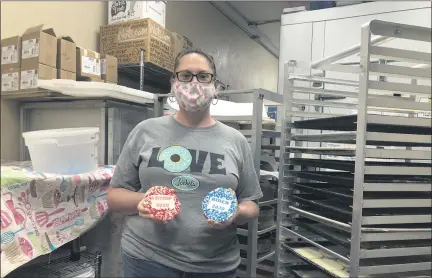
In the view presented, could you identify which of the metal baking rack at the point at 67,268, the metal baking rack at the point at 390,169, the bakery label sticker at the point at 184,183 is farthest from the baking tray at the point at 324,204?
the metal baking rack at the point at 67,268

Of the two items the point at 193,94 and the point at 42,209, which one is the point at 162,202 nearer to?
the point at 193,94

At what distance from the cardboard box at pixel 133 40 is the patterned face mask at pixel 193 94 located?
47.8 inches

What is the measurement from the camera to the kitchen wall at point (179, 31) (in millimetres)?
711

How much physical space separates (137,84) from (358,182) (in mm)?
Result: 1818

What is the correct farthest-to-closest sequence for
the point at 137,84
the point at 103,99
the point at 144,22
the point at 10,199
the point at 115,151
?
1. the point at 137,84
2. the point at 144,22
3. the point at 115,151
4. the point at 103,99
5. the point at 10,199

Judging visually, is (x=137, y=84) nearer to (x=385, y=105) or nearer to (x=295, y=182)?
(x=295, y=182)

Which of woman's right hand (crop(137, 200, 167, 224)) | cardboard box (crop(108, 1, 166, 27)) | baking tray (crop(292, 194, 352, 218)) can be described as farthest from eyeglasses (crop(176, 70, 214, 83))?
cardboard box (crop(108, 1, 166, 27))

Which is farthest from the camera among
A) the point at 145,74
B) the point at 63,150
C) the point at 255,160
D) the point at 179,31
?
the point at 179,31

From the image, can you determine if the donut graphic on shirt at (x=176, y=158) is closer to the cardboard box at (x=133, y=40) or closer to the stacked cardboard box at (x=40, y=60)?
the stacked cardboard box at (x=40, y=60)

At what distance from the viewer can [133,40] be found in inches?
87.4

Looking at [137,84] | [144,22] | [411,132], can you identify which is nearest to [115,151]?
[137,84]

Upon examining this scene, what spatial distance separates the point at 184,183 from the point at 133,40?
153 centimetres

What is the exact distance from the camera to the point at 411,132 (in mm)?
983

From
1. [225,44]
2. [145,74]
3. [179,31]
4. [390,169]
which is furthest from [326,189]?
[225,44]
